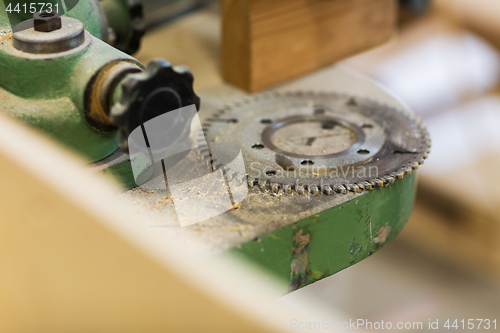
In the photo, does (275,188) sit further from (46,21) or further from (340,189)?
(46,21)

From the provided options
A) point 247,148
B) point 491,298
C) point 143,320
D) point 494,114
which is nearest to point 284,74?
point 247,148

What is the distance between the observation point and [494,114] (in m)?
2.49

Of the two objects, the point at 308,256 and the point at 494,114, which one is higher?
the point at 308,256

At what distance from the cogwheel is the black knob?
0.20 m

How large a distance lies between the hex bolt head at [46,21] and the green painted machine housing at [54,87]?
44 millimetres

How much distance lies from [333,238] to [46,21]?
0.55 metres

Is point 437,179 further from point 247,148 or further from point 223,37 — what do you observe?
point 247,148

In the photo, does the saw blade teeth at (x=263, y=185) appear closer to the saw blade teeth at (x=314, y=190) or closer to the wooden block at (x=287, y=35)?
the saw blade teeth at (x=314, y=190)

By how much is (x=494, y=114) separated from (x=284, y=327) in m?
2.19

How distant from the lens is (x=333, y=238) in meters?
0.90

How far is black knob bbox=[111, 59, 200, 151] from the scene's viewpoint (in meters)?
0.74

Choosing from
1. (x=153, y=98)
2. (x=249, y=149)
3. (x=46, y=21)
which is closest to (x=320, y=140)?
(x=249, y=149)

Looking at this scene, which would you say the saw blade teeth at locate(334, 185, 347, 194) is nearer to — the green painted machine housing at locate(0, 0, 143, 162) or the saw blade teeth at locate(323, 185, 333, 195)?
the saw blade teeth at locate(323, 185, 333, 195)

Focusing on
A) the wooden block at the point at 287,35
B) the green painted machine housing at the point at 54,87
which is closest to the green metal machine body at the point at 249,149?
the green painted machine housing at the point at 54,87
